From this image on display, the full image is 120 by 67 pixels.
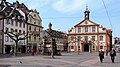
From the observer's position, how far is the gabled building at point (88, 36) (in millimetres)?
104875

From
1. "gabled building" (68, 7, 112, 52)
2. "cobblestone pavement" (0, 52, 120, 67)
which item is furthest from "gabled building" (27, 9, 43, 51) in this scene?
"cobblestone pavement" (0, 52, 120, 67)

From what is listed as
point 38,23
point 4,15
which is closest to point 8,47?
point 38,23

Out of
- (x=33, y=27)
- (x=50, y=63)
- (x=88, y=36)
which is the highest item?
(x=33, y=27)

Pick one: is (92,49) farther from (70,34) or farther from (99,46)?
(70,34)

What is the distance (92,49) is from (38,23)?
23960 millimetres

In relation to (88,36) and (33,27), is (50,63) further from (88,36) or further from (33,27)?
(88,36)

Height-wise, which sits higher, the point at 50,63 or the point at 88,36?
the point at 88,36

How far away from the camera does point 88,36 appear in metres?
108

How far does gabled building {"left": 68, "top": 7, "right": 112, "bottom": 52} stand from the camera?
104875mm

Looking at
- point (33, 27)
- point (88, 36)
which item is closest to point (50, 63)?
point (33, 27)

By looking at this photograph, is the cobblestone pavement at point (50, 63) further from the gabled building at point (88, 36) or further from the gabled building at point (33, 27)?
the gabled building at point (88, 36)

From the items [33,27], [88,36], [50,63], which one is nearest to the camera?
[50,63]

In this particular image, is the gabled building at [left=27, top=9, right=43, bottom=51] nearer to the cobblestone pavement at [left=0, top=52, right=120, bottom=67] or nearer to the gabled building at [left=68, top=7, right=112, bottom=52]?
the gabled building at [left=68, top=7, right=112, bottom=52]

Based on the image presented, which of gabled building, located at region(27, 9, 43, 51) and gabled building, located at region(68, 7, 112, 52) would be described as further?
gabled building, located at region(68, 7, 112, 52)
